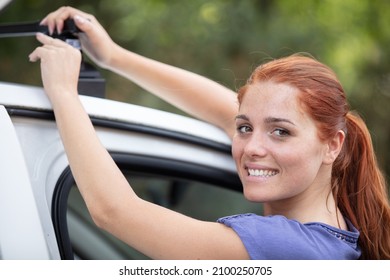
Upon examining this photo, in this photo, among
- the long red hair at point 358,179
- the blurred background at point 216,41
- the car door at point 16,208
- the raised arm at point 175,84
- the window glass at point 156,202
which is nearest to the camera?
the car door at point 16,208

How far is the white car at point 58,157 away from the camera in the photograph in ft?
5.39

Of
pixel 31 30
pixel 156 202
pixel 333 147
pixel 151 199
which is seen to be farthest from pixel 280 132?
pixel 151 199

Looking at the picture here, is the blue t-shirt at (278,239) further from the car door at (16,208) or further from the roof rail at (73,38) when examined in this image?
the roof rail at (73,38)

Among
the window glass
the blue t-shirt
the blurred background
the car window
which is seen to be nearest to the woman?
the blue t-shirt

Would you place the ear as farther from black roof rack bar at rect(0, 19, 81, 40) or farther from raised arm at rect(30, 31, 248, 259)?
black roof rack bar at rect(0, 19, 81, 40)

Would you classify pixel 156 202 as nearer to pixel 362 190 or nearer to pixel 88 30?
pixel 88 30

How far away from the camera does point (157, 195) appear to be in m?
3.40

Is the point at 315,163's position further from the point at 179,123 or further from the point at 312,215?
the point at 179,123

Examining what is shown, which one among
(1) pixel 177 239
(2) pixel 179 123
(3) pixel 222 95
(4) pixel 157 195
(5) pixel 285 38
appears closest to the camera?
(1) pixel 177 239

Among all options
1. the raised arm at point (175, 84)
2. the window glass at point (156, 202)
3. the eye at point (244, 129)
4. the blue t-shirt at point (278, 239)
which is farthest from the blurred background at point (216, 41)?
the blue t-shirt at point (278, 239)

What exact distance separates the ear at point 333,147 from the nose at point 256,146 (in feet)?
0.58

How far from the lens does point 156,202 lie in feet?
10.9
